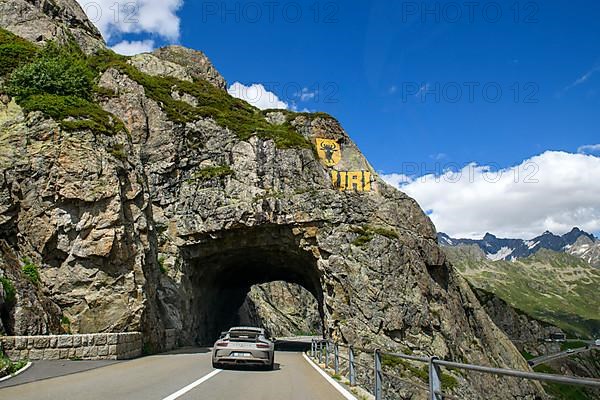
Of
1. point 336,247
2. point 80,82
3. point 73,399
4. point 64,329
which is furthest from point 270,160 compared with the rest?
point 73,399

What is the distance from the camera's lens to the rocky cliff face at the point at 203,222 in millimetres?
22922

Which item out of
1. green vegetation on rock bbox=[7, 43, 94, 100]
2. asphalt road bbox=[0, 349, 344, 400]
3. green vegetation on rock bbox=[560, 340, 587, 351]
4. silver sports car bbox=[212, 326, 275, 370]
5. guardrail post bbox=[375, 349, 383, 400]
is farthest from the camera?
green vegetation on rock bbox=[560, 340, 587, 351]

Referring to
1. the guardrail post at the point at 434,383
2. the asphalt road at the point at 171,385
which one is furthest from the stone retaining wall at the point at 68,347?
the guardrail post at the point at 434,383

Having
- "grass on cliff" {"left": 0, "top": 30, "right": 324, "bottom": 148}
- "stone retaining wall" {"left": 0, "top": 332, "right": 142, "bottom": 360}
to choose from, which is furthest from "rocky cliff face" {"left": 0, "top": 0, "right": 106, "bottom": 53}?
"stone retaining wall" {"left": 0, "top": 332, "right": 142, "bottom": 360}

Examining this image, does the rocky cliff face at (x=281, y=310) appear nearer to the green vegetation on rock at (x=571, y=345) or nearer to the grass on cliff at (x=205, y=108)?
the grass on cliff at (x=205, y=108)

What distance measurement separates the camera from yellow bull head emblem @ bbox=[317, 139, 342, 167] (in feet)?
140

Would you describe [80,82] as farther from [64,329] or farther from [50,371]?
[50,371]

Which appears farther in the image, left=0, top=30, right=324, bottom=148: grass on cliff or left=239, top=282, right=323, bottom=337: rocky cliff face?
left=239, top=282, right=323, bottom=337: rocky cliff face

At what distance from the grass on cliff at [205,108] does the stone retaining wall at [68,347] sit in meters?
21.5

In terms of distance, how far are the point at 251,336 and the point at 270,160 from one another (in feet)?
69.1

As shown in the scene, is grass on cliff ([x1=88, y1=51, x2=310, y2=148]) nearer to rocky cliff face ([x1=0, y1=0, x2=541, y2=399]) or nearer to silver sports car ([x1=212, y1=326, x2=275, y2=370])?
rocky cliff face ([x1=0, y1=0, x2=541, y2=399])

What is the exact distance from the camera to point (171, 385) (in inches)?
464

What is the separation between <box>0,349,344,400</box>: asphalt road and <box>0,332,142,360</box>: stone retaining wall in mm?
2686

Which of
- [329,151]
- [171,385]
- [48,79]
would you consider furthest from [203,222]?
[171,385]
